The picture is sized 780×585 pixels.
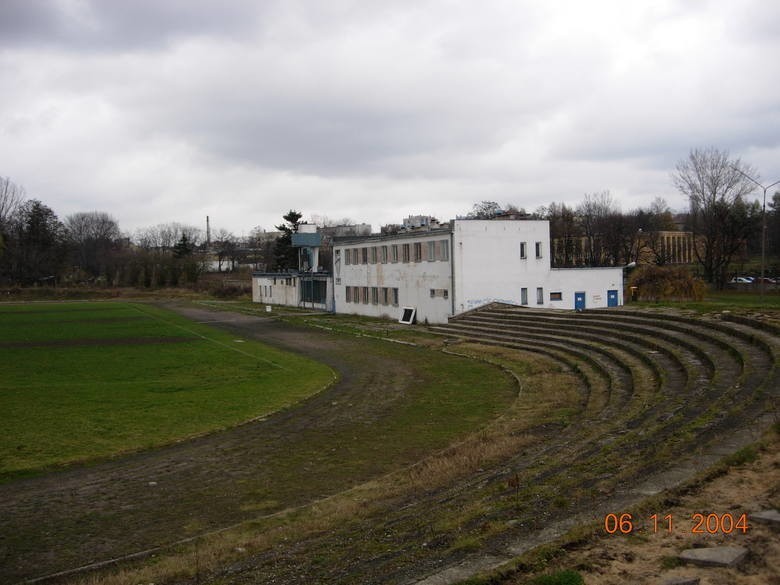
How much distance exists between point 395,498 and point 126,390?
14.3 metres

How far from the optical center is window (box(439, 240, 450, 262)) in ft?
134

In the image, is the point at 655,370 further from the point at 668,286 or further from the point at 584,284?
the point at 668,286

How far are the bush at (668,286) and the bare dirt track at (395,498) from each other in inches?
918

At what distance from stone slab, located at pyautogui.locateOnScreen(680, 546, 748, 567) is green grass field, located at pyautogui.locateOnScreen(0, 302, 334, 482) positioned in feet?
40.2

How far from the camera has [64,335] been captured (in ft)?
139

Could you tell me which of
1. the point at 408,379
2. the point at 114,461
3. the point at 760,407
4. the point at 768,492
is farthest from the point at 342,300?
the point at 768,492

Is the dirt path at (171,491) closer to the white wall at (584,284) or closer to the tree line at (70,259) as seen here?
the white wall at (584,284)

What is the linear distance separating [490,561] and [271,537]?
389 centimetres

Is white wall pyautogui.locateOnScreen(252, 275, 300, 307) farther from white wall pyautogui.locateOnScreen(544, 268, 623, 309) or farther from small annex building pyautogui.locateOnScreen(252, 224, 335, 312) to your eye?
white wall pyautogui.locateOnScreen(544, 268, 623, 309)

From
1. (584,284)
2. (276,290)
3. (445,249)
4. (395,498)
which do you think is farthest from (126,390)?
(276,290)

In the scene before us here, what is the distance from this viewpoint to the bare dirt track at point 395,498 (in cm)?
748

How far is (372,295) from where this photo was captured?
51625 mm

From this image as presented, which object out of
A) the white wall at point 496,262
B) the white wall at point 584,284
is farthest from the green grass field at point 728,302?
the white wall at point 496,262

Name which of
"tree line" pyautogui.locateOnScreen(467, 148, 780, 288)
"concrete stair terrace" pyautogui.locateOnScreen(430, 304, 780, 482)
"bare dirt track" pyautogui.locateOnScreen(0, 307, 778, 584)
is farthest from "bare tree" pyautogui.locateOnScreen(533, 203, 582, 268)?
"bare dirt track" pyautogui.locateOnScreen(0, 307, 778, 584)
